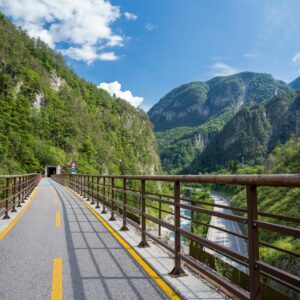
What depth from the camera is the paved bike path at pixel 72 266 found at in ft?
15.6

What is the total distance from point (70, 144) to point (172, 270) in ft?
372

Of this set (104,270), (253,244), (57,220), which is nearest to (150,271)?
(104,270)

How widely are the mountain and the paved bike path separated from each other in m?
82.7

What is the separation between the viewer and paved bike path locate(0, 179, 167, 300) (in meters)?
4.76

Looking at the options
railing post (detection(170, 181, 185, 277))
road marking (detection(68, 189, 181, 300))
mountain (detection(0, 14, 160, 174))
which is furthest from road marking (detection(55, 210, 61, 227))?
mountain (detection(0, 14, 160, 174))

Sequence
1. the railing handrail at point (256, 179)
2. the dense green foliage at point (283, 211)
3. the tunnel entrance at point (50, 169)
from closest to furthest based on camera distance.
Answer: the railing handrail at point (256, 179) → the dense green foliage at point (283, 211) → the tunnel entrance at point (50, 169)

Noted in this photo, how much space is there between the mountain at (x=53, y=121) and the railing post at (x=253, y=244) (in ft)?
292

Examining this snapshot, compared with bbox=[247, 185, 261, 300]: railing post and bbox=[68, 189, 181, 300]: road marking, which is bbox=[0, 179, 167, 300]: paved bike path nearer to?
bbox=[68, 189, 181, 300]: road marking

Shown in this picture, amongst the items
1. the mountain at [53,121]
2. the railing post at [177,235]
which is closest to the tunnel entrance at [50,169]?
the mountain at [53,121]

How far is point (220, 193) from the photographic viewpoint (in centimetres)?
15288

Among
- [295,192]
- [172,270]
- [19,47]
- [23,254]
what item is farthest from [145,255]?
[19,47]

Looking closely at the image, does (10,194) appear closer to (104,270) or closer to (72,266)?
(72,266)

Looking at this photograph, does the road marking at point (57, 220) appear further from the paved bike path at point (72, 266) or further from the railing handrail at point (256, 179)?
the railing handrail at point (256, 179)

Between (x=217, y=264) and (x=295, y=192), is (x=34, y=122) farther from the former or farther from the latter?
(x=217, y=264)
